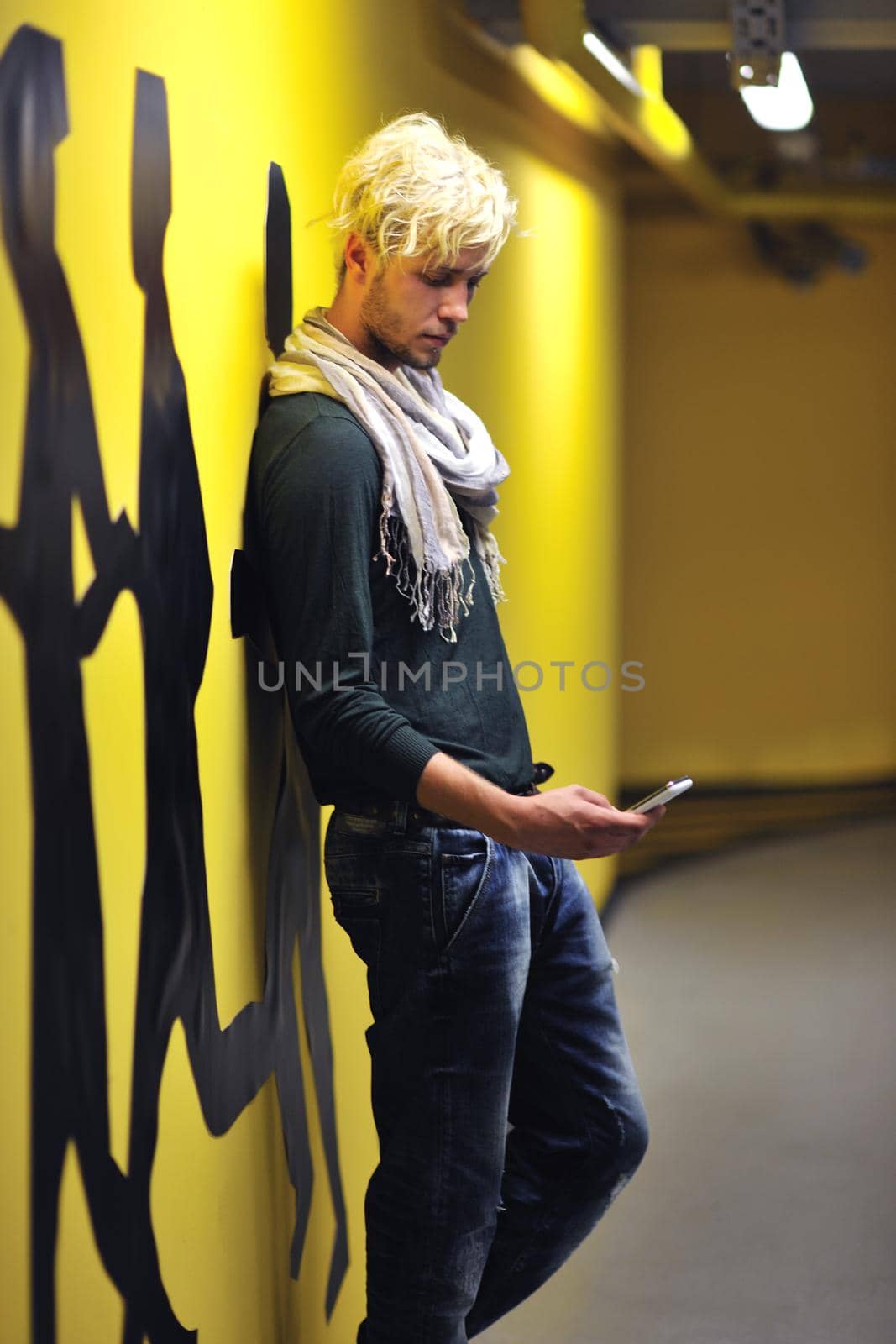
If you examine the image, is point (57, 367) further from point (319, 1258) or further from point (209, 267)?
point (319, 1258)

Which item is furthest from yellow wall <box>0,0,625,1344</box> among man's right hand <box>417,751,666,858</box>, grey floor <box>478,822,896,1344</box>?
grey floor <box>478,822,896,1344</box>

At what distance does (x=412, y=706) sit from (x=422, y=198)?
20.4 inches

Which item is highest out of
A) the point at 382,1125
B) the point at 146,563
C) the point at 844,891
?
the point at 146,563

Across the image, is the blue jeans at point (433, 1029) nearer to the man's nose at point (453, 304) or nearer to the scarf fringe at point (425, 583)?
the scarf fringe at point (425, 583)

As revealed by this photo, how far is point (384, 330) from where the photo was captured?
5.23 ft

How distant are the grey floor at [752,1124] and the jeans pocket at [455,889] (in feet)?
3.60

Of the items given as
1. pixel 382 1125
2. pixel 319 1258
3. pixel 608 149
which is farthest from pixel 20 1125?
pixel 608 149

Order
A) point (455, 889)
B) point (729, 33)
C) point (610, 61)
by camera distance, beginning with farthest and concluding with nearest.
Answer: point (729, 33) < point (610, 61) < point (455, 889)

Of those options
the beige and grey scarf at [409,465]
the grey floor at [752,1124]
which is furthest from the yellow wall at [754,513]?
the beige and grey scarf at [409,465]

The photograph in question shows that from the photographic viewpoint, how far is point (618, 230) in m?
5.15

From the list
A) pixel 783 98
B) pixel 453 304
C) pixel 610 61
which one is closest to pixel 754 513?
pixel 783 98

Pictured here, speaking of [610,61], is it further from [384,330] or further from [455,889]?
[455,889]

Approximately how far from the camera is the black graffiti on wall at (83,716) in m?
1.07

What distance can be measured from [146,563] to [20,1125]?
1.61ft
